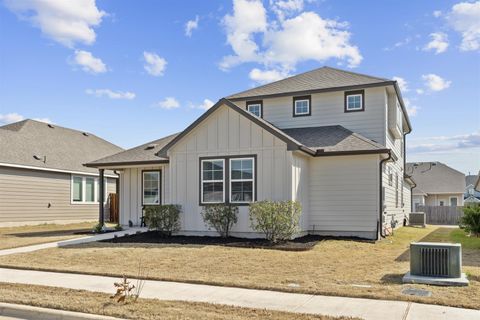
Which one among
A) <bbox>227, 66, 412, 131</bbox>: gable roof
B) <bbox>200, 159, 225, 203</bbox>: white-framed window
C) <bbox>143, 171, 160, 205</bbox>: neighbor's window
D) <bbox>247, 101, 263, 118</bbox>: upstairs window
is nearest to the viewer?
<bbox>200, 159, 225, 203</bbox>: white-framed window

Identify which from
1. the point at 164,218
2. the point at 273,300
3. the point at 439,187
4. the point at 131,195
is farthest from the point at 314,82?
the point at 439,187

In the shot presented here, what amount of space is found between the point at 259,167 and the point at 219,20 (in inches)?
229

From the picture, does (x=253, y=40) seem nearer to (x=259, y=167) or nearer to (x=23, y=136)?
(x=259, y=167)

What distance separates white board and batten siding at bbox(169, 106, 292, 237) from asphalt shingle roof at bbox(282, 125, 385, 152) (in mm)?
2185

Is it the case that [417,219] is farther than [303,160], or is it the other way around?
[417,219]

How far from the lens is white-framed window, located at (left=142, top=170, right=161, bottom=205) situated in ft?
62.7

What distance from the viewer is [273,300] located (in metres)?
6.81

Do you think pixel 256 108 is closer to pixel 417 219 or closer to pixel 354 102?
pixel 354 102

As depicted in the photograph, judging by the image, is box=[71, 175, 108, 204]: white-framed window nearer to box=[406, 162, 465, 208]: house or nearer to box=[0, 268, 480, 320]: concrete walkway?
box=[0, 268, 480, 320]: concrete walkway

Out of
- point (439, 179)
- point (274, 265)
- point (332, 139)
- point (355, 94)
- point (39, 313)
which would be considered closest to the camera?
point (39, 313)

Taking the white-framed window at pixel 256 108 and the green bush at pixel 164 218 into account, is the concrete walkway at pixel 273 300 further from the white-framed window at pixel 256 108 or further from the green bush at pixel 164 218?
the white-framed window at pixel 256 108

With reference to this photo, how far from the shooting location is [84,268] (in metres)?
9.59

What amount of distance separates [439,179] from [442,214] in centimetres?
1113

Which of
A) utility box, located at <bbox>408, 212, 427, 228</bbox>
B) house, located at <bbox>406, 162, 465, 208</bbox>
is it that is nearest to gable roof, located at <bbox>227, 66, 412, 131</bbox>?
utility box, located at <bbox>408, 212, 427, 228</bbox>
